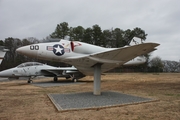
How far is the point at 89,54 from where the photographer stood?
9906mm

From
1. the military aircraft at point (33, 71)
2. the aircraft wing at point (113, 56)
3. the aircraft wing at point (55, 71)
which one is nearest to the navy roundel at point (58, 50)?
the aircraft wing at point (113, 56)

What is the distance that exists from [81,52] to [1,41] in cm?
4845

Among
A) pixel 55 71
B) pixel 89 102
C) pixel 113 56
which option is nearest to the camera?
pixel 89 102

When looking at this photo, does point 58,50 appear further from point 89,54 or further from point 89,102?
point 89,102

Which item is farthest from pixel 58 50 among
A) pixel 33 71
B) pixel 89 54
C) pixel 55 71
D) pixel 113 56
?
pixel 55 71

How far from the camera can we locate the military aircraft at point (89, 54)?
8266mm

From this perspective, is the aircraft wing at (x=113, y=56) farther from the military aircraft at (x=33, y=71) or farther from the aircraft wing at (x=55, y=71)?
the aircraft wing at (x=55, y=71)

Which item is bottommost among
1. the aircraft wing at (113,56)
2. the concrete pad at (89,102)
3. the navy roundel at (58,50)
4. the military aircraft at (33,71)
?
the concrete pad at (89,102)

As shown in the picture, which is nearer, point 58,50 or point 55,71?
point 58,50

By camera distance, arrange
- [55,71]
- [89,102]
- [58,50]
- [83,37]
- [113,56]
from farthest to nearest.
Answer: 1. [83,37]
2. [55,71]
3. [58,50]
4. [113,56]
5. [89,102]

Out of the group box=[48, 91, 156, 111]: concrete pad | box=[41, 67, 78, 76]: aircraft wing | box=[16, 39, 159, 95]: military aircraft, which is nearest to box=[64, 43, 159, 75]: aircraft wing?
box=[16, 39, 159, 95]: military aircraft

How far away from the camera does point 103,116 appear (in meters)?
4.93

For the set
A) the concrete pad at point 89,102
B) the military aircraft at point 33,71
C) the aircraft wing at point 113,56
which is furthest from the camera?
the military aircraft at point 33,71

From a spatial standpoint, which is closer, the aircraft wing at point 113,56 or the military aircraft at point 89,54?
the aircraft wing at point 113,56
